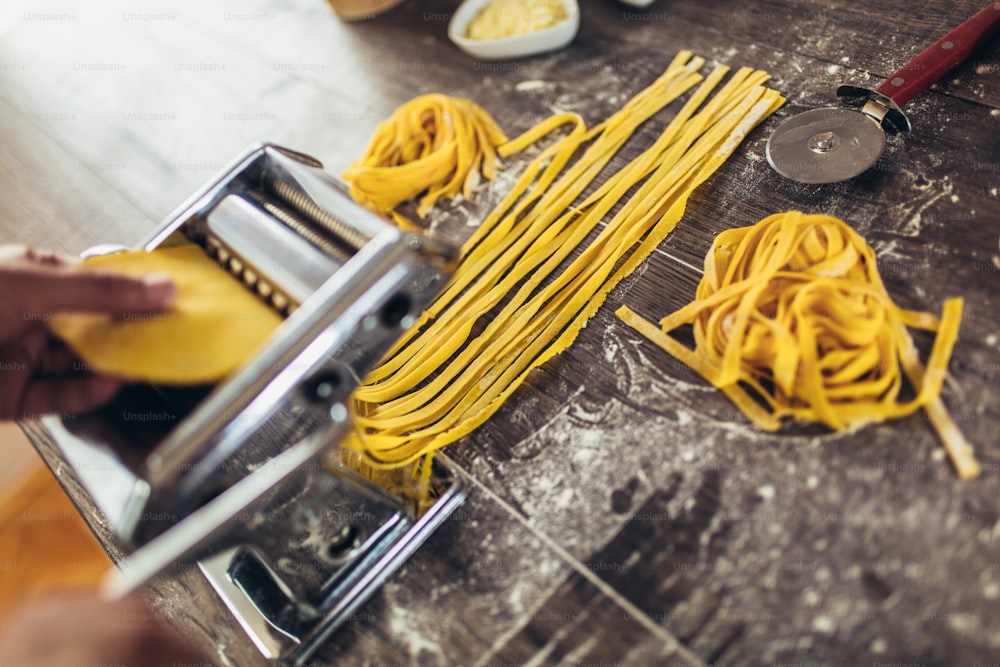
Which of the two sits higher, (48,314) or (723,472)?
(48,314)

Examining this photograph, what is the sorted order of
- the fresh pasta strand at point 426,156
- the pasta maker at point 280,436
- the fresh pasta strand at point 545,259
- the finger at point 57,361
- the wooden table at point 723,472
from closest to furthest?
the pasta maker at point 280,436 < the wooden table at point 723,472 < the finger at point 57,361 < the fresh pasta strand at point 545,259 < the fresh pasta strand at point 426,156

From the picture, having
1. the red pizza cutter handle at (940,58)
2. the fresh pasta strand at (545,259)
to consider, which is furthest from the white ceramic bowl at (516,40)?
the red pizza cutter handle at (940,58)

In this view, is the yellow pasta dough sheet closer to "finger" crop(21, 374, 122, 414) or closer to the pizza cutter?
"finger" crop(21, 374, 122, 414)

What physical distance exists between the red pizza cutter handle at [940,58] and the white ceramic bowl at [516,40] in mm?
763

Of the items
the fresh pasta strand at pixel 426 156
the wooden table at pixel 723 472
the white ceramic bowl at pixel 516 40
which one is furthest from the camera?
the white ceramic bowl at pixel 516 40

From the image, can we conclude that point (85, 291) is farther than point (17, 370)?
No

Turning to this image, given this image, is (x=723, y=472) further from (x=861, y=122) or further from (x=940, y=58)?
(x=940, y=58)

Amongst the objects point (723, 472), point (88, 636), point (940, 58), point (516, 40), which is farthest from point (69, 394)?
point (940, 58)

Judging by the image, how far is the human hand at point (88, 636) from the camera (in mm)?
1239

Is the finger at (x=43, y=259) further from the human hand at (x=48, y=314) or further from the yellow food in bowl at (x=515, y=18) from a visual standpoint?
the yellow food in bowl at (x=515, y=18)

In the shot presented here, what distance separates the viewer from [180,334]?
32.9 inches

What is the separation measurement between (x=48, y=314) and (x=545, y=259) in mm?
816

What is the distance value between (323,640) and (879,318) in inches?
36.9

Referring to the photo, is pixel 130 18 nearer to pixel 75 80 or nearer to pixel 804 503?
pixel 75 80
